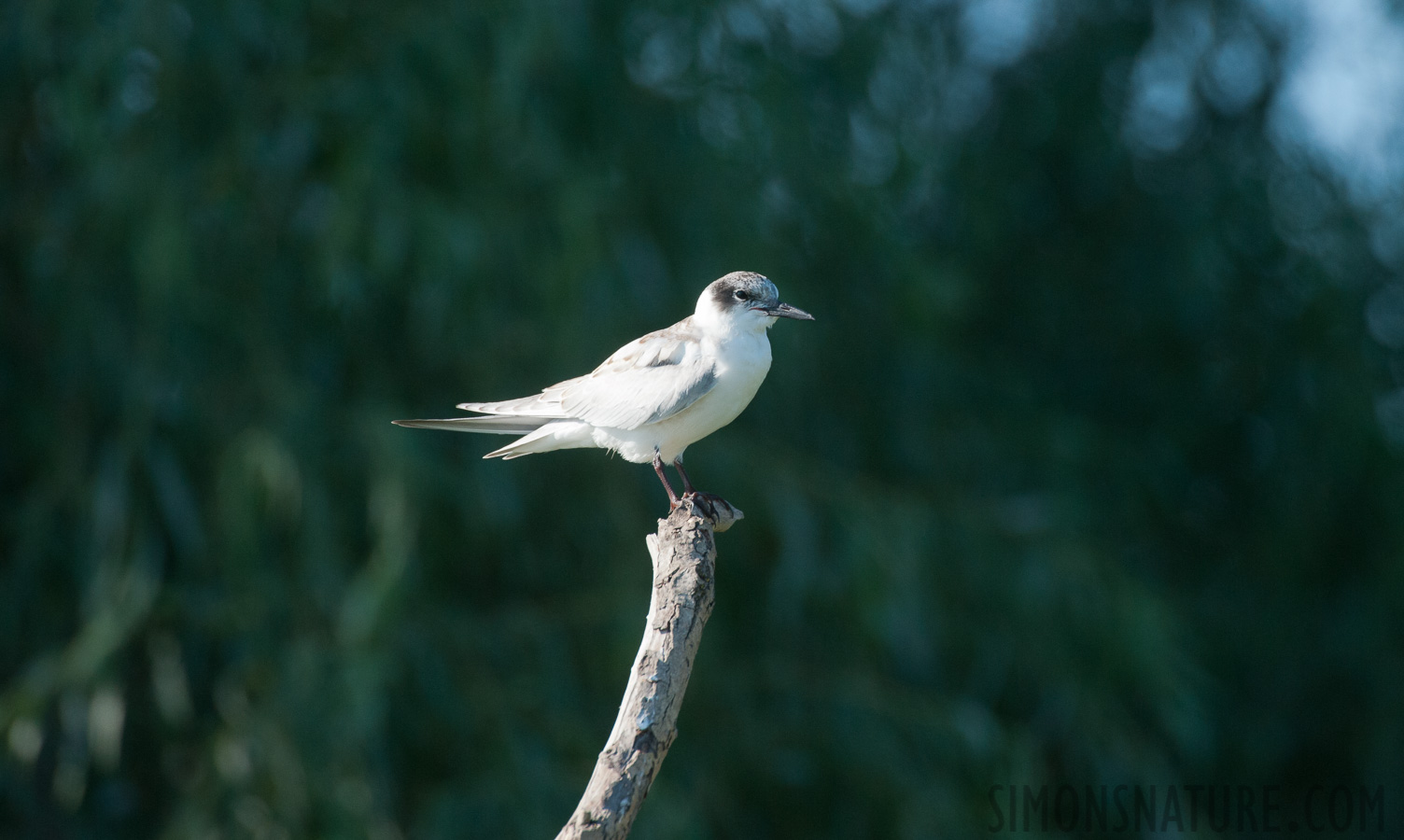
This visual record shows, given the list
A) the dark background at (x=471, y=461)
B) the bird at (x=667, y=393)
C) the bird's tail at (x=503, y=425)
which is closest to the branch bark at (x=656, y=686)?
the bird at (x=667, y=393)

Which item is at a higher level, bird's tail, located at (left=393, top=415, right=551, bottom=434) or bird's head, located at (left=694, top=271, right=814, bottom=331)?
bird's head, located at (left=694, top=271, right=814, bottom=331)

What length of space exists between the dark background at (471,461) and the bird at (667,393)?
4.52 feet

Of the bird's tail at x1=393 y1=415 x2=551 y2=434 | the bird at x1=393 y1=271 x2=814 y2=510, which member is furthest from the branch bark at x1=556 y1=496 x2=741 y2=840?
the bird's tail at x1=393 y1=415 x2=551 y2=434

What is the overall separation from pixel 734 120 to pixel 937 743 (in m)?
2.86

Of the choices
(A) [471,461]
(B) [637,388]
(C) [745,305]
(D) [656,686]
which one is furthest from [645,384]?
(A) [471,461]

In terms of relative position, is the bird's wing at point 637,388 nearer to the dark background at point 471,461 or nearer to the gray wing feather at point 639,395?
the gray wing feather at point 639,395

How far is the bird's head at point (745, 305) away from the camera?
3193mm

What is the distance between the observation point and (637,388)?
3.18 m

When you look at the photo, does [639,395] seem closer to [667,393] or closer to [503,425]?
[667,393]

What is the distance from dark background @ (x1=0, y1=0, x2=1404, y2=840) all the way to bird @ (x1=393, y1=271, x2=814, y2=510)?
138cm

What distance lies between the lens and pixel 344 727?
432cm

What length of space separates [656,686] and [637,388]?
1.02 meters

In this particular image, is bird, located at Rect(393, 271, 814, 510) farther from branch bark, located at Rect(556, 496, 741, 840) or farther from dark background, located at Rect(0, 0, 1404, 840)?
dark background, located at Rect(0, 0, 1404, 840)

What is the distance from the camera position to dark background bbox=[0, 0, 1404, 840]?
456 centimetres
